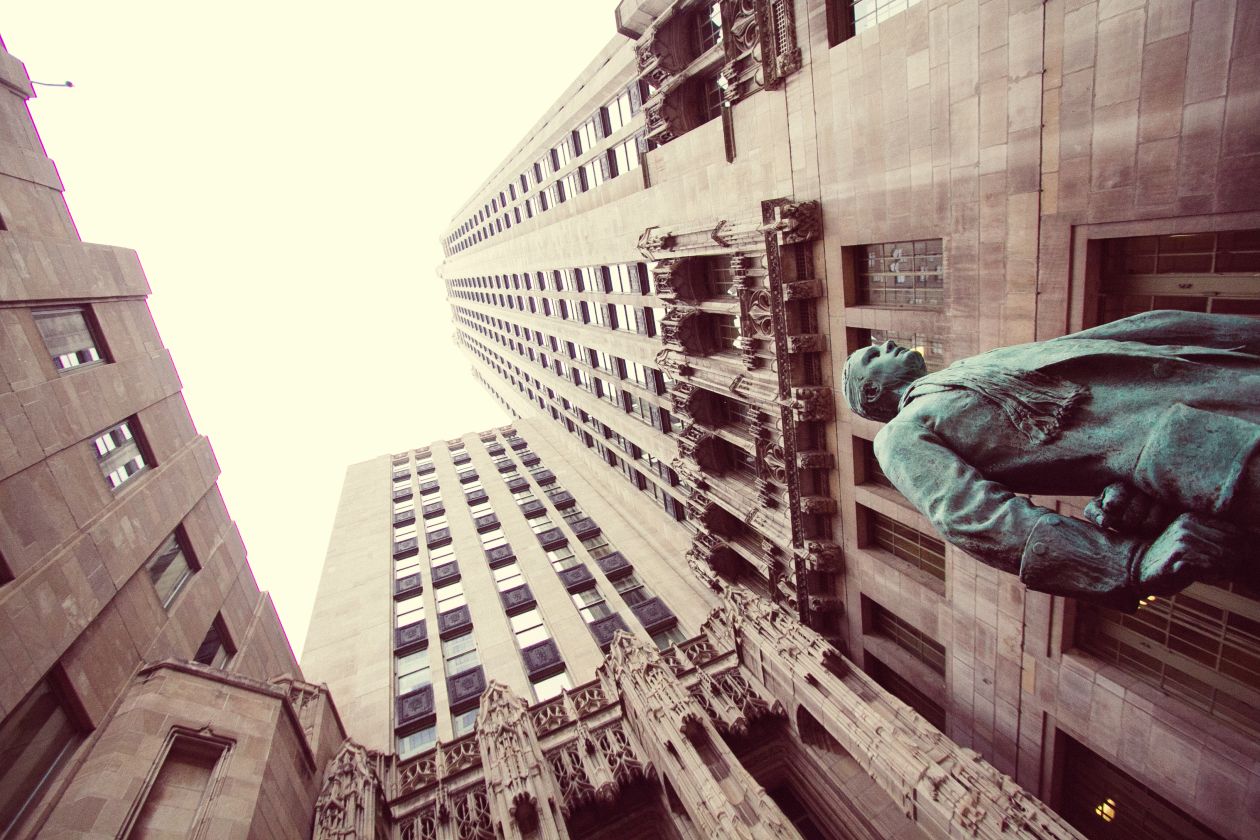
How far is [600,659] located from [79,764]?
16.7 m

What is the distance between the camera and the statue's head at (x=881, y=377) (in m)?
6.74

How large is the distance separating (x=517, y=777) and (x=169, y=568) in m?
11.1

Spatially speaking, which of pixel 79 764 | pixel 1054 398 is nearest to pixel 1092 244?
pixel 1054 398

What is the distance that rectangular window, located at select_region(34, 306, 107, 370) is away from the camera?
13406 mm

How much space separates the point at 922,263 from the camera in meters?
13.7

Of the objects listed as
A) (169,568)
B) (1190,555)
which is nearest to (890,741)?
(1190,555)

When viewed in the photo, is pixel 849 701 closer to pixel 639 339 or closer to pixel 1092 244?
pixel 1092 244

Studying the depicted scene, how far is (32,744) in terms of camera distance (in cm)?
1061

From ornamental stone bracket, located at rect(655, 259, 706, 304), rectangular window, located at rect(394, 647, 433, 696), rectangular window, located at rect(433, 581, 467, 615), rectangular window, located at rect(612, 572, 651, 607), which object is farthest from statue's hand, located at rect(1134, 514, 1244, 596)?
rectangular window, located at rect(433, 581, 467, 615)

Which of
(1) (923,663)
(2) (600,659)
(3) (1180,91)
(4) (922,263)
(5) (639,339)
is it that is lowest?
(2) (600,659)

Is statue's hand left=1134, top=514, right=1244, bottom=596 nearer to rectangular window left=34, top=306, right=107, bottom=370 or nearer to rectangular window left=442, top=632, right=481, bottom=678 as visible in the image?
rectangular window left=34, top=306, right=107, bottom=370

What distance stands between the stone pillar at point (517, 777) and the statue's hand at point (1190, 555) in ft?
47.2

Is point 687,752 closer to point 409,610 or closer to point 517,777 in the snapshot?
point 517,777

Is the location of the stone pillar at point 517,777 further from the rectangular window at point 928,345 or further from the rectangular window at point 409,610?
the rectangular window at point 928,345
